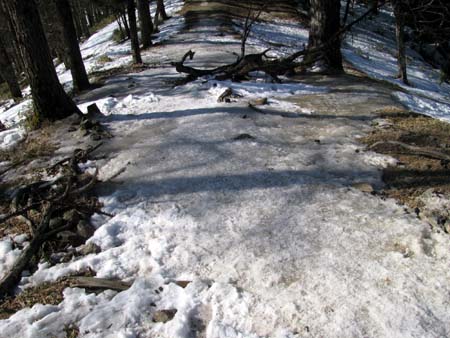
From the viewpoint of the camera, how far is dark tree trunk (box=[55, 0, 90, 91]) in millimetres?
10297

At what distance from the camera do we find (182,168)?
19.4 ft

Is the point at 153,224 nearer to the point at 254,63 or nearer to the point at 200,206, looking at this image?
the point at 200,206

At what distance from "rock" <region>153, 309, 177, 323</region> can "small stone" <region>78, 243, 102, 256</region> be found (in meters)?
1.27

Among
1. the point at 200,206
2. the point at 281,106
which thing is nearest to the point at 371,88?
the point at 281,106

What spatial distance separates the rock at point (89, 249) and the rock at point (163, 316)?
1271mm

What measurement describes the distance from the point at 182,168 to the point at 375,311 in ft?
11.3

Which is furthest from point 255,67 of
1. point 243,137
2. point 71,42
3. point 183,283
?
point 183,283

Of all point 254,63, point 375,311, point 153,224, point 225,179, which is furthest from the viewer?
point 254,63

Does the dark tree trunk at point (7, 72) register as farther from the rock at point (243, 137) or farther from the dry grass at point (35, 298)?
the dry grass at point (35, 298)

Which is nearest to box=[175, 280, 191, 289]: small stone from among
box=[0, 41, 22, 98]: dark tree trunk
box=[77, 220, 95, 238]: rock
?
box=[77, 220, 95, 238]: rock

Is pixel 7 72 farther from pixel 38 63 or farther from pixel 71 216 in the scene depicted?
pixel 71 216

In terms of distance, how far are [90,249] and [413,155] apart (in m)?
4.63

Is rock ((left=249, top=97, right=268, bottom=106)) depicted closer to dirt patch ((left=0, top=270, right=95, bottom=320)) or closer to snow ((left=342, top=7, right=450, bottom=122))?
snow ((left=342, top=7, right=450, bottom=122))

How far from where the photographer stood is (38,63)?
7.95 meters
